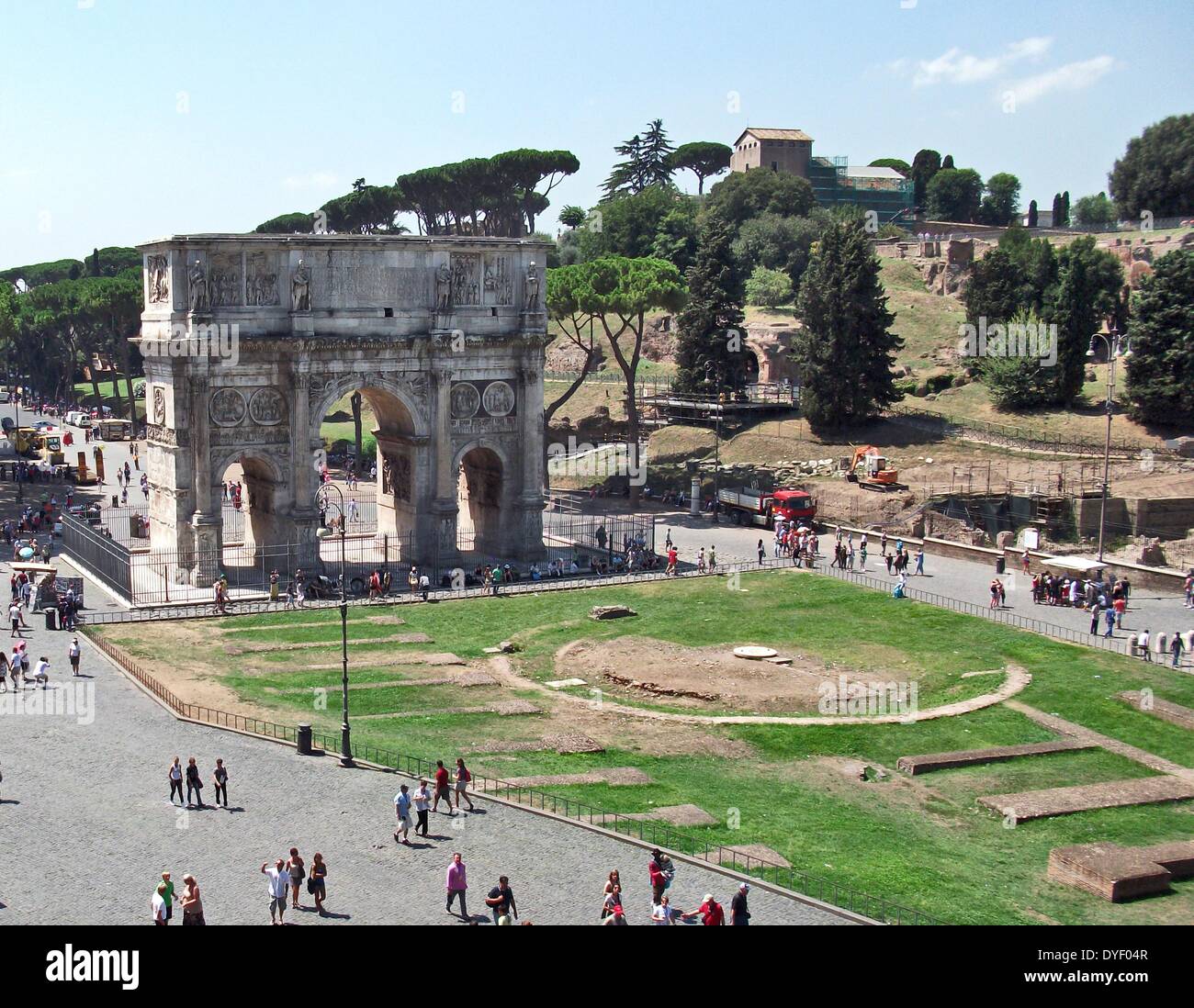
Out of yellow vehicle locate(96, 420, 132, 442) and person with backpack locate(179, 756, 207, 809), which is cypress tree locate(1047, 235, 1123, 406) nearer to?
person with backpack locate(179, 756, 207, 809)

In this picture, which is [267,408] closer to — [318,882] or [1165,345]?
[318,882]

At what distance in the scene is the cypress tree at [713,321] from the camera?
8612cm

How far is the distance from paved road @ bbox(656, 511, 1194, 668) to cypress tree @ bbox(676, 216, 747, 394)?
18.4 m

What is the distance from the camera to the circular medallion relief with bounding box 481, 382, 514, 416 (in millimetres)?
58219

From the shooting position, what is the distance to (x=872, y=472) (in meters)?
70.4

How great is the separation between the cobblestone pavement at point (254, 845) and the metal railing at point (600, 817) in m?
0.58

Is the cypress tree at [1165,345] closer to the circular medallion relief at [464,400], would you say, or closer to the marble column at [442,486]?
the circular medallion relief at [464,400]

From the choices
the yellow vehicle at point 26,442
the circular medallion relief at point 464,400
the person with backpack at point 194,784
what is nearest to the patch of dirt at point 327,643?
the circular medallion relief at point 464,400

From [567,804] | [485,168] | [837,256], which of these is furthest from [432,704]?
[485,168]

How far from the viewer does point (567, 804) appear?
30.6 m

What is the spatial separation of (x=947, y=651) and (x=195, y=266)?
2980cm

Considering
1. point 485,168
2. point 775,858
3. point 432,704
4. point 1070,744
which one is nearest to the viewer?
point 775,858

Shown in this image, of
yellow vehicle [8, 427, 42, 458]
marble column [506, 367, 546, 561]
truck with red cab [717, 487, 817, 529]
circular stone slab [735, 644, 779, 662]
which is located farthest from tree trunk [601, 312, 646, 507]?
yellow vehicle [8, 427, 42, 458]

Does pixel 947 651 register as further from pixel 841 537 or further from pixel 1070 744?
pixel 841 537
